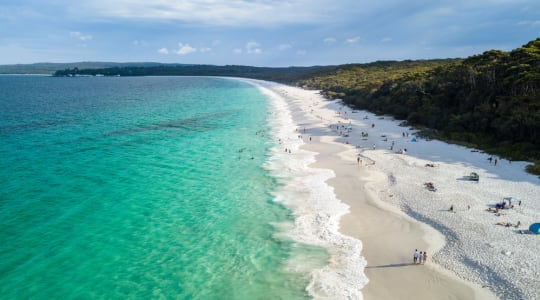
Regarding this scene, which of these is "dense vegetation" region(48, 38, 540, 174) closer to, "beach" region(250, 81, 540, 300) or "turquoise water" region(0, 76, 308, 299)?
"beach" region(250, 81, 540, 300)

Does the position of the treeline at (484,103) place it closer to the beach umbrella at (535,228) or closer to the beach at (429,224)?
the beach at (429,224)

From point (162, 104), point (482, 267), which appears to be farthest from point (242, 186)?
Result: point (162, 104)

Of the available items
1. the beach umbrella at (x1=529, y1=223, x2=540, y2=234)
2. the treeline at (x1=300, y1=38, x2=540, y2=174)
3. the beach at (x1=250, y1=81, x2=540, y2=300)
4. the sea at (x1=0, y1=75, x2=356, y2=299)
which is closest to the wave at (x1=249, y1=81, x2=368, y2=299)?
the beach at (x1=250, y1=81, x2=540, y2=300)

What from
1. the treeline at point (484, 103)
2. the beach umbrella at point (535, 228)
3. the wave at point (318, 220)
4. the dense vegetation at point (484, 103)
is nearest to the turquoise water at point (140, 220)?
the wave at point (318, 220)

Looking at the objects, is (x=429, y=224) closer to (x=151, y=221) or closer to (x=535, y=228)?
(x=535, y=228)

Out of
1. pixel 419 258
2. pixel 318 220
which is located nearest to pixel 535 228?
pixel 419 258

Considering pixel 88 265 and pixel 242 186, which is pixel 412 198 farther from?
pixel 88 265
